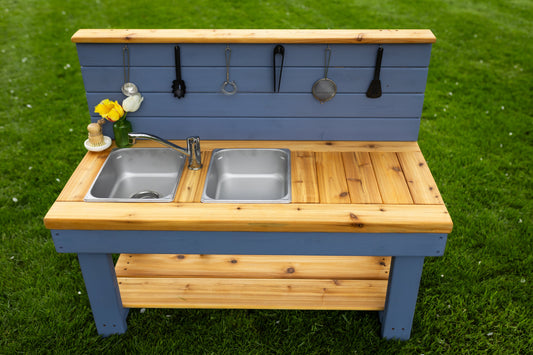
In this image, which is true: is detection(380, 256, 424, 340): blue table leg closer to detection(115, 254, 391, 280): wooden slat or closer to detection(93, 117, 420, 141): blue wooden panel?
detection(115, 254, 391, 280): wooden slat

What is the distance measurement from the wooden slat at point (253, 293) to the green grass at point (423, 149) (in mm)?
141

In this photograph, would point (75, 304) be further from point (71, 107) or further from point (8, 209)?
point (71, 107)

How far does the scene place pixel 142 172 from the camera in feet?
8.77

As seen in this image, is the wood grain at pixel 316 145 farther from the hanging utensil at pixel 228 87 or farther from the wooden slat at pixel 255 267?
the wooden slat at pixel 255 267

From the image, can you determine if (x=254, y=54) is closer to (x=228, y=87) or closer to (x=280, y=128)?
(x=228, y=87)

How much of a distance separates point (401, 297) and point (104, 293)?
59.6 inches

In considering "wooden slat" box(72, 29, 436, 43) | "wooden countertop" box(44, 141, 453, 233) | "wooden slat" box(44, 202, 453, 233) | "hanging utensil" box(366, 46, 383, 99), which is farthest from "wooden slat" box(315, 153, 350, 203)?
"wooden slat" box(72, 29, 436, 43)

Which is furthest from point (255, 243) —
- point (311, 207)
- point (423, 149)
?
point (423, 149)

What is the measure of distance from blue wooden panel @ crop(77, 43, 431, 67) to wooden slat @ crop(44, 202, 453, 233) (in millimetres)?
809

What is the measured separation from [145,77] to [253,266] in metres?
1.23

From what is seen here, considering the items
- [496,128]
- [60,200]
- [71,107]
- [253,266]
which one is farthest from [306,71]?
[71,107]

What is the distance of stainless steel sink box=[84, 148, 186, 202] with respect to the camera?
2.58 metres

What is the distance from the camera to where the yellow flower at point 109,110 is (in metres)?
2.43

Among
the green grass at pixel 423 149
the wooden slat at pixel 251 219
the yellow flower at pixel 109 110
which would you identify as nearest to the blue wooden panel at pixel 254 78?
the yellow flower at pixel 109 110
